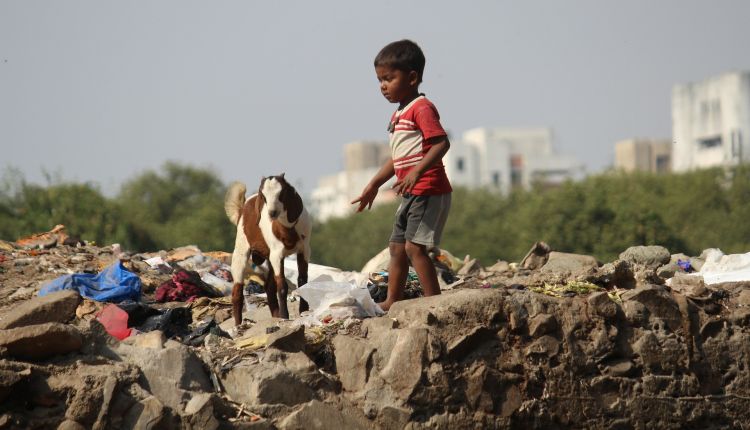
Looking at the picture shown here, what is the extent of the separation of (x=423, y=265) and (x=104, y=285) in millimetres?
3431

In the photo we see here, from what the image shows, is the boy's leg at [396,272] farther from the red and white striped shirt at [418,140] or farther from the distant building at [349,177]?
the distant building at [349,177]

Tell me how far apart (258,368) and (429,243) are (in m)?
1.36

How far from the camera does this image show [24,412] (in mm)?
5367

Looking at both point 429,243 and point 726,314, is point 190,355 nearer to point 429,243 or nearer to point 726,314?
point 429,243

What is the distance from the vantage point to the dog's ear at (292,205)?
7473mm

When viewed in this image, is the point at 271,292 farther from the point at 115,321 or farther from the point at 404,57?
the point at 404,57

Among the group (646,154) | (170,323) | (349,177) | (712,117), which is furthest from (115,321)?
(646,154)

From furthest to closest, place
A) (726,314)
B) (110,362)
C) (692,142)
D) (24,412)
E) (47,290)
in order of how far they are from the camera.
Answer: (692,142) → (47,290) → (726,314) → (110,362) → (24,412)

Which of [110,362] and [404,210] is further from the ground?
[404,210]

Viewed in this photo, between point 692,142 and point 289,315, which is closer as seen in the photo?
point 289,315

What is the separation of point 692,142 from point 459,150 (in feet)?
62.8

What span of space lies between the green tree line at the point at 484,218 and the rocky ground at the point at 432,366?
24965mm

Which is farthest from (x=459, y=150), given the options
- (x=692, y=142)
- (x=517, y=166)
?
(x=692, y=142)

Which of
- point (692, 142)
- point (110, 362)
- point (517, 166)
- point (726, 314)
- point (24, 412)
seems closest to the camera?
point (24, 412)
